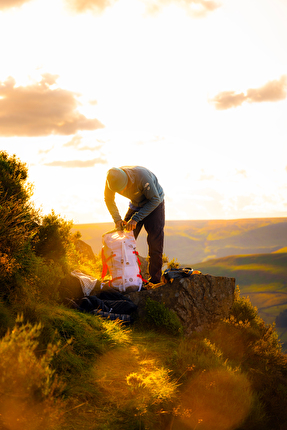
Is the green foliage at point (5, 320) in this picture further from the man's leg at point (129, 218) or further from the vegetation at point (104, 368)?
the man's leg at point (129, 218)

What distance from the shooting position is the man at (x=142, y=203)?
8.23m

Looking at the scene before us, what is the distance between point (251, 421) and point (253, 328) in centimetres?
471

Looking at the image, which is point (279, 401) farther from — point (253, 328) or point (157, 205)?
point (157, 205)

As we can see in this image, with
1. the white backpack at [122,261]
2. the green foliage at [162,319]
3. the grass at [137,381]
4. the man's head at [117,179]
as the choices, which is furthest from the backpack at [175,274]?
the man's head at [117,179]

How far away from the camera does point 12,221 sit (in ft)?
17.7

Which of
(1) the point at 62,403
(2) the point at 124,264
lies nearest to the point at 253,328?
(2) the point at 124,264

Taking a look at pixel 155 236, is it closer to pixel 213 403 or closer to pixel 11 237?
A: pixel 11 237

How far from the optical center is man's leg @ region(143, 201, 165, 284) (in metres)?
8.90

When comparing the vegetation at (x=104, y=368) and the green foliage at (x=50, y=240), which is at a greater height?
the green foliage at (x=50, y=240)

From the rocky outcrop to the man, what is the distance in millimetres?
1559

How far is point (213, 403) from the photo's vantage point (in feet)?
14.5

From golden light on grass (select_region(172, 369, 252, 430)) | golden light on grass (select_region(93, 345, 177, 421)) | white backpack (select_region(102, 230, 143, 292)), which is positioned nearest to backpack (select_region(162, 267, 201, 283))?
white backpack (select_region(102, 230, 143, 292))

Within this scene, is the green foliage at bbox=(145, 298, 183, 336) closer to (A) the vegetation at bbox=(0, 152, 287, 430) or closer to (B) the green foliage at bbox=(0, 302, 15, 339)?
(A) the vegetation at bbox=(0, 152, 287, 430)

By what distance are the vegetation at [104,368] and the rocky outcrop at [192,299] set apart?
12.0 inches
